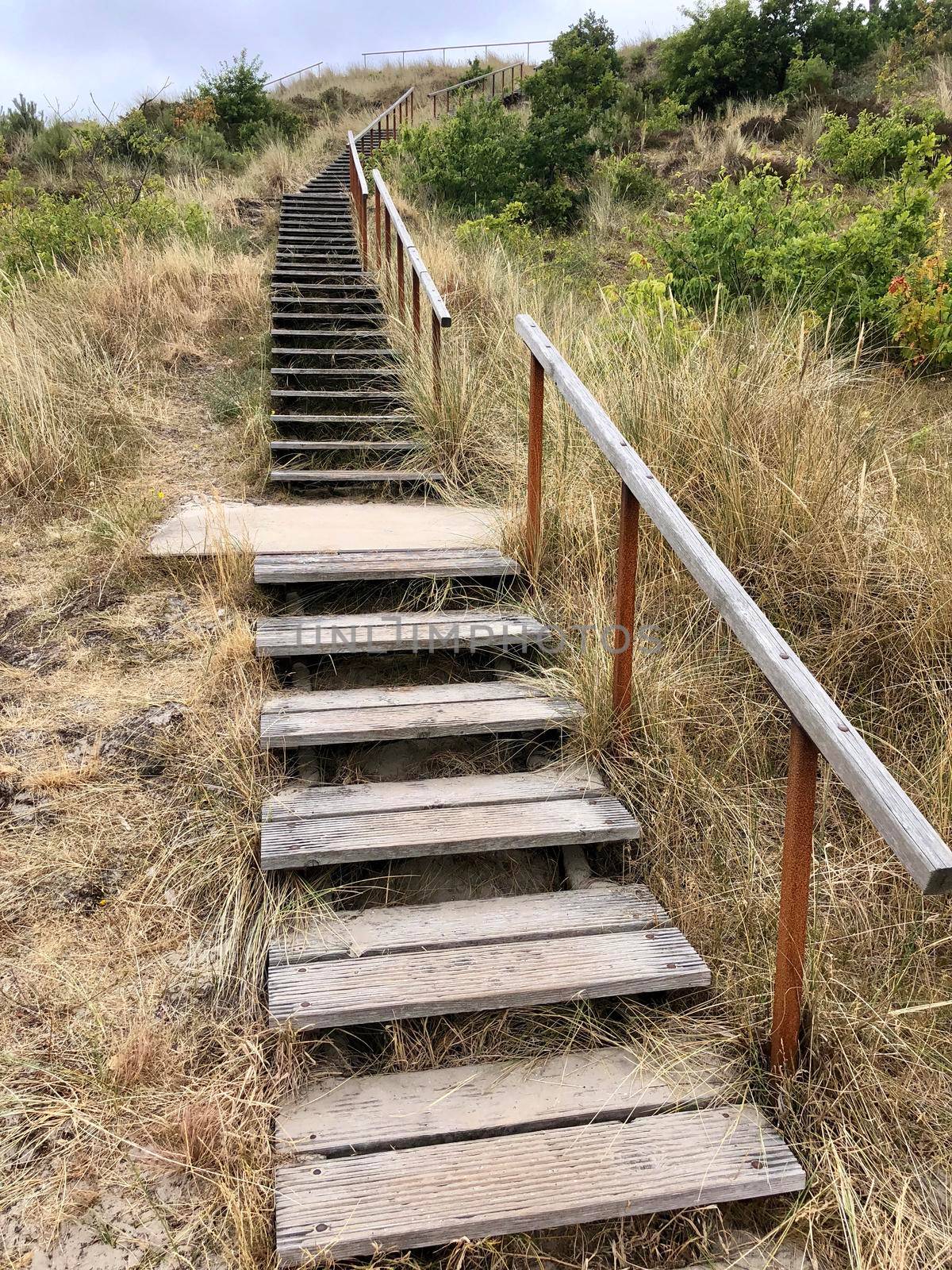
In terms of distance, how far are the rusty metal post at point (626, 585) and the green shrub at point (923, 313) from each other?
3608 millimetres

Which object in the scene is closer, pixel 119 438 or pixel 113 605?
pixel 113 605

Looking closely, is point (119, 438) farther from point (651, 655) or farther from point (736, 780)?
point (736, 780)

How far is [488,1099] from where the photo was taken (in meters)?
2.17

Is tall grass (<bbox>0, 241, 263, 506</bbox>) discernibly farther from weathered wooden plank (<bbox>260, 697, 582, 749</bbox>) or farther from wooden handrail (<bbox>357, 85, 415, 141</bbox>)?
wooden handrail (<bbox>357, 85, 415, 141</bbox>)

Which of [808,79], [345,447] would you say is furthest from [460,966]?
[808,79]

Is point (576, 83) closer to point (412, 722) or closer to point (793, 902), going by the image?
point (412, 722)

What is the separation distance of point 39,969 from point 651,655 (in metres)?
2.04

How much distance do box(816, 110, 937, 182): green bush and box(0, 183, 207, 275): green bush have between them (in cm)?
673

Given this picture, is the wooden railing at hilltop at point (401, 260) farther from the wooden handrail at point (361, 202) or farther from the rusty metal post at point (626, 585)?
the rusty metal post at point (626, 585)

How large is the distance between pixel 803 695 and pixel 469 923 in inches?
45.4

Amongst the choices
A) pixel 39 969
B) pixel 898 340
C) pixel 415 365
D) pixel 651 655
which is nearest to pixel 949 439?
pixel 898 340

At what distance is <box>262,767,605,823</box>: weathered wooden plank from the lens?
289 centimetres

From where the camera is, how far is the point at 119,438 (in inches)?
222

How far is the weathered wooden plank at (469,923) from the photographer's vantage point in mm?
2494
